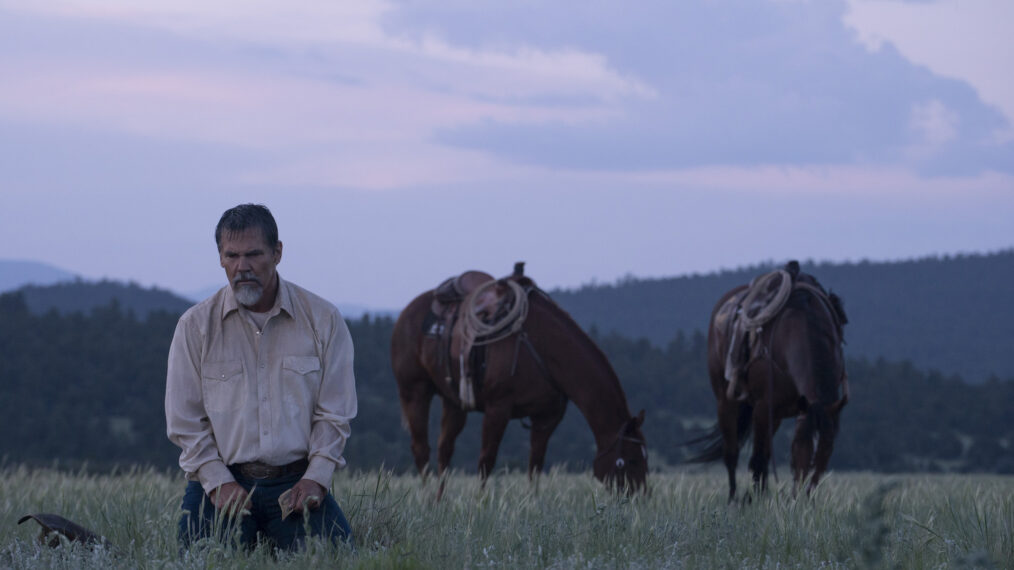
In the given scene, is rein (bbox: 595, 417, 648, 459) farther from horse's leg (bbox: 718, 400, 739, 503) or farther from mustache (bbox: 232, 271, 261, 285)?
mustache (bbox: 232, 271, 261, 285)

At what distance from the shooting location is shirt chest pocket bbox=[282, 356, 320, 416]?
5152 millimetres

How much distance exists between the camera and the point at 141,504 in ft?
21.6

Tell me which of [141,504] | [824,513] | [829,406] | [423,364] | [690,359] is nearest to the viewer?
[824,513]

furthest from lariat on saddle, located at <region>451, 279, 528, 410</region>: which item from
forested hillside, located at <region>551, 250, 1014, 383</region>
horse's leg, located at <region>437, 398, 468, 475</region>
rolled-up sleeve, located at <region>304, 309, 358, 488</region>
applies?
forested hillside, located at <region>551, 250, 1014, 383</region>

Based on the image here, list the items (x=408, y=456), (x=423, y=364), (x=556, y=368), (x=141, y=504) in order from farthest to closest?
(x=408, y=456) → (x=423, y=364) → (x=556, y=368) → (x=141, y=504)

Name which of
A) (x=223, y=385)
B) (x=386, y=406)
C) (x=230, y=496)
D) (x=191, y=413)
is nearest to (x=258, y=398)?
(x=223, y=385)

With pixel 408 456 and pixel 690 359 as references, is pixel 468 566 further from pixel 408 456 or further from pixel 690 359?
pixel 690 359

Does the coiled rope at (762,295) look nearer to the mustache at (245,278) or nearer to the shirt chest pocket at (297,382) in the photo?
the shirt chest pocket at (297,382)

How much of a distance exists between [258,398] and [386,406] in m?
35.3

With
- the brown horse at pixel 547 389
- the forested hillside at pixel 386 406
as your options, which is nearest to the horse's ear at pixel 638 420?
the brown horse at pixel 547 389

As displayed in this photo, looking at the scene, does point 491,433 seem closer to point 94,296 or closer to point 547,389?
point 547,389

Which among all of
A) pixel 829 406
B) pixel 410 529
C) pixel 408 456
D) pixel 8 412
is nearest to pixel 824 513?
pixel 410 529

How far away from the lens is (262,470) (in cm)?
515

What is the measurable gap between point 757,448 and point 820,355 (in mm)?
1441
